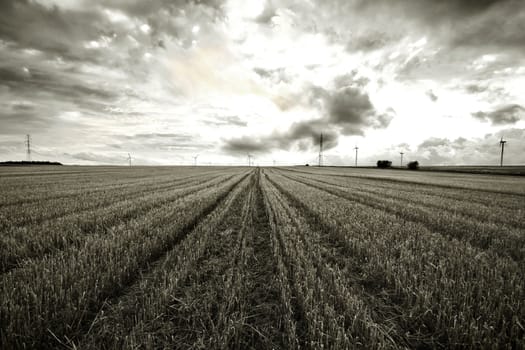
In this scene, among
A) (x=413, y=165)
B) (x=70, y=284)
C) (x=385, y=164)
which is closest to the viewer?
(x=70, y=284)

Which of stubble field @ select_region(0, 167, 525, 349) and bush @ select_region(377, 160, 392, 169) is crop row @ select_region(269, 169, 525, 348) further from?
bush @ select_region(377, 160, 392, 169)

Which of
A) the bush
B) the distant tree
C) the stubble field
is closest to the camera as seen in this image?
the stubble field

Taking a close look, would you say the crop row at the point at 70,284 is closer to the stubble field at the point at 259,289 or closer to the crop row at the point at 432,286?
the stubble field at the point at 259,289

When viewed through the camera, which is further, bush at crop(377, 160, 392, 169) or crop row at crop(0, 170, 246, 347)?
bush at crop(377, 160, 392, 169)

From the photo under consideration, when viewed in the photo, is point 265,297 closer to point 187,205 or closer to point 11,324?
point 11,324

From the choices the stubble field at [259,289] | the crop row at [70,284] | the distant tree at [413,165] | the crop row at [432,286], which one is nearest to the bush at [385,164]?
the distant tree at [413,165]

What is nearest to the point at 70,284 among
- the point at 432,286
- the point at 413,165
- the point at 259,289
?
the point at 259,289

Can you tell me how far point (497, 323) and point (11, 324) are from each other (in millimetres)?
5635

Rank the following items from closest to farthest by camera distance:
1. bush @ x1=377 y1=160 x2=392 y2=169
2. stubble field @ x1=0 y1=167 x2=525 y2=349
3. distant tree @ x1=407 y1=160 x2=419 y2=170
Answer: stubble field @ x1=0 y1=167 x2=525 y2=349 → distant tree @ x1=407 y1=160 x2=419 y2=170 → bush @ x1=377 y1=160 x2=392 y2=169

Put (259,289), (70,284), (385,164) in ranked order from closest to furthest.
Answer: (70,284) < (259,289) < (385,164)

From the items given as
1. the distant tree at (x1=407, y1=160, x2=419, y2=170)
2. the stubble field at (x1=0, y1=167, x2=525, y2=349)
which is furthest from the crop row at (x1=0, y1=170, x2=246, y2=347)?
the distant tree at (x1=407, y1=160, x2=419, y2=170)


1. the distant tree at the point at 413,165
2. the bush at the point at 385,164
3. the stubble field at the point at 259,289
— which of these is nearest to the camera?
the stubble field at the point at 259,289

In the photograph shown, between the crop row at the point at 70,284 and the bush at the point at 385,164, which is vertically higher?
the bush at the point at 385,164

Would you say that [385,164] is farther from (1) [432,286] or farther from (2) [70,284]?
(2) [70,284]
